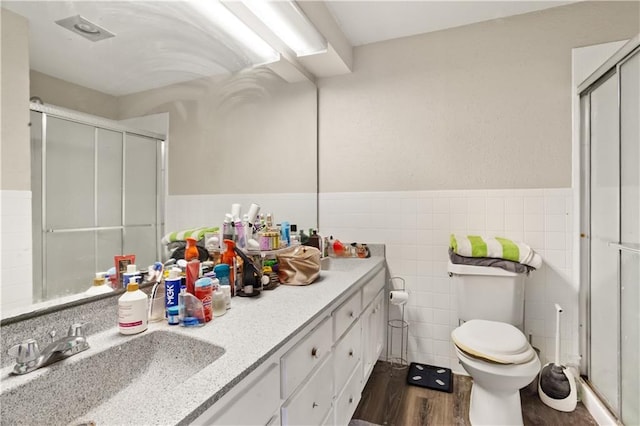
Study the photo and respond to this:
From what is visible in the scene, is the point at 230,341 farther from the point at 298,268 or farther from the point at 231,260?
the point at 298,268

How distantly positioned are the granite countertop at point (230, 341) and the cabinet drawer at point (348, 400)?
46 cm

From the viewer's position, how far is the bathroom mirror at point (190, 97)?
91 centimetres

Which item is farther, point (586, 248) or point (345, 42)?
point (345, 42)

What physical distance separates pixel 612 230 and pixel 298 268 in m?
1.68

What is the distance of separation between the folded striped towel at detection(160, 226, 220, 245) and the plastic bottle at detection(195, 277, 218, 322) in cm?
32

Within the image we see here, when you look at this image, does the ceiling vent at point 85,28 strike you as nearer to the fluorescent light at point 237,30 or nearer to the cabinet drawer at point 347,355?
the fluorescent light at point 237,30

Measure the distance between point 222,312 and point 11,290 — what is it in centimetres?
57

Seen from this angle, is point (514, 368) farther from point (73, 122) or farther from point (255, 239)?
point (73, 122)

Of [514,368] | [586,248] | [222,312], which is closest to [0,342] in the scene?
[222,312]

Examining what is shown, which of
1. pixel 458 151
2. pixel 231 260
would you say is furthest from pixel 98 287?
pixel 458 151

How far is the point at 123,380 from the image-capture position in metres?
0.87

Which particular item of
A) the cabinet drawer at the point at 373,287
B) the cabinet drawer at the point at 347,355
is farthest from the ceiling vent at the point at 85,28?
the cabinet drawer at the point at 373,287

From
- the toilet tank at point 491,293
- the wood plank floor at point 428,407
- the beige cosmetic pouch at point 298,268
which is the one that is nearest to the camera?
the beige cosmetic pouch at point 298,268

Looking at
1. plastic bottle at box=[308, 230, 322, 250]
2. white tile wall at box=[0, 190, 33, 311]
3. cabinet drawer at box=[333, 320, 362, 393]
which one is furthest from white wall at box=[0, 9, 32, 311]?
plastic bottle at box=[308, 230, 322, 250]
